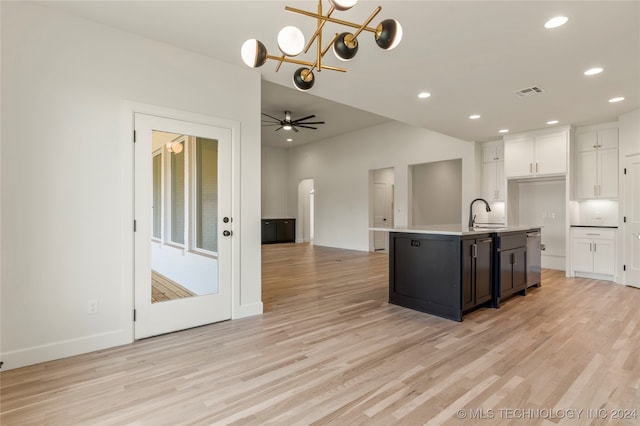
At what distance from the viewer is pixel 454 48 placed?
3119mm

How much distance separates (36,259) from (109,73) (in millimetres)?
1674

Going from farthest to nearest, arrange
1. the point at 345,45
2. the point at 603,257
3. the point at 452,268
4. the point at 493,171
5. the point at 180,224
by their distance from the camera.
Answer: the point at 493,171 → the point at 603,257 → the point at 452,268 → the point at 180,224 → the point at 345,45

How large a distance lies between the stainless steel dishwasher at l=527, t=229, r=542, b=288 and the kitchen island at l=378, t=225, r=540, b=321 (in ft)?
1.44

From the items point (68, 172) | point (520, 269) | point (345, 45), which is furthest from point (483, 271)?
point (68, 172)

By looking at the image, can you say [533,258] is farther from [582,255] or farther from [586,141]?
[586,141]

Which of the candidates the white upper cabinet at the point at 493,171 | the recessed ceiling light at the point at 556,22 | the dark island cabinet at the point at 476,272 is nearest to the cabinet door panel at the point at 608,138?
the white upper cabinet at the point at 493,171

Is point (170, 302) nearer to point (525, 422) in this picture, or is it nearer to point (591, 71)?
point (525, 422)

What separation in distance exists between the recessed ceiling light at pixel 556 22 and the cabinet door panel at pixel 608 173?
13.9 ft

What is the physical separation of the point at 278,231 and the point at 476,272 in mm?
8705

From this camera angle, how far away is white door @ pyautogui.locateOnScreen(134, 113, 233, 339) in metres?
3.00

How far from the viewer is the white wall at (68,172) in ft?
7.98

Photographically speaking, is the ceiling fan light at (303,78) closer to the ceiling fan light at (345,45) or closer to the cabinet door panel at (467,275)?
the ceiling fan light at (345,45)

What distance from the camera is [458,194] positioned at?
30.4ft

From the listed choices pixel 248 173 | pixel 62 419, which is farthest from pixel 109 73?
pixel 62 419
